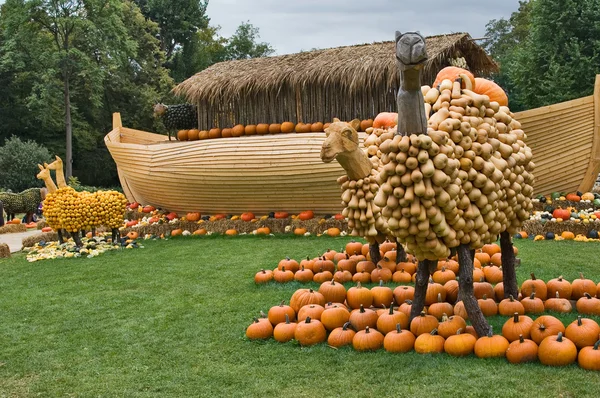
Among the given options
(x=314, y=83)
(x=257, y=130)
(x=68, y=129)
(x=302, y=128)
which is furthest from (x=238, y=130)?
(x=68, y=129)

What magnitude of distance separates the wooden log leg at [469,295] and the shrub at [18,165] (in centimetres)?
2705

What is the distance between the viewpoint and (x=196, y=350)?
562 centimetres

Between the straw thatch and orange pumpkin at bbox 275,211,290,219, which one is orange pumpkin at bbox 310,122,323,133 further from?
orange pumpkin at bbox 275,211,290,219

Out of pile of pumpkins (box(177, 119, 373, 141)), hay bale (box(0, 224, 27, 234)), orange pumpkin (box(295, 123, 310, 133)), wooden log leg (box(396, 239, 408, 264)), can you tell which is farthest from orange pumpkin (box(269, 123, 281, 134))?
hay bale (box(0, 224, 27, 234))

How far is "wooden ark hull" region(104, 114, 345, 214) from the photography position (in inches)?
523

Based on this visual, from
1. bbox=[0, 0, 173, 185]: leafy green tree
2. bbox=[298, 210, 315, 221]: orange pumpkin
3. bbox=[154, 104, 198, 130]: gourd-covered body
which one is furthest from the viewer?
bbox=[0, 0, 173, 185]: leafy green tree

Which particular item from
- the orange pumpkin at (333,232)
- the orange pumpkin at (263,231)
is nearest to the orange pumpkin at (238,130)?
the orange pumpkin at (263,231)

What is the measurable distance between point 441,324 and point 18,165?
2736 cm

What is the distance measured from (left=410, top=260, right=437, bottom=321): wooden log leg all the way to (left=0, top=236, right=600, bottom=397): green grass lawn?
25.7 inches

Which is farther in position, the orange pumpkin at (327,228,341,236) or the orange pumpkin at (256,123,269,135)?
the orange pumpkin at (256,123,269,135)

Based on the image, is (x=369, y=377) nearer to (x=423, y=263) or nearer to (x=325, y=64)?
(x=423, y=263)

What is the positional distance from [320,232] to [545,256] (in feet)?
16.3

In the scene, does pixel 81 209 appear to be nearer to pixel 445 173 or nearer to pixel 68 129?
pixel 445 173

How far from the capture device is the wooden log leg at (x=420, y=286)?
5.54 meters
